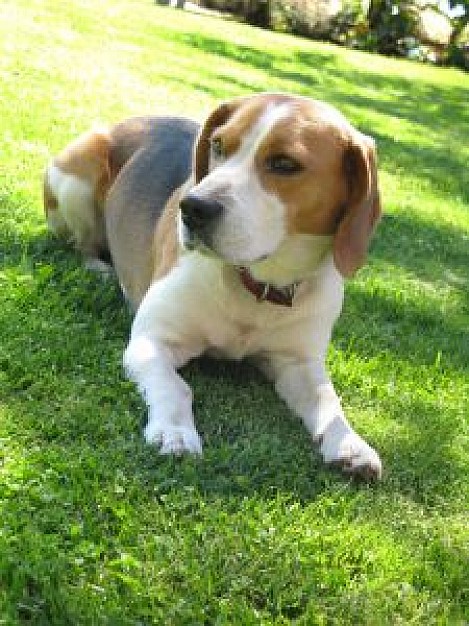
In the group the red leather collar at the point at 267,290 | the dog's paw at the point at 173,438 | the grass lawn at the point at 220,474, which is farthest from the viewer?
the red leather collar at the point at 267,290

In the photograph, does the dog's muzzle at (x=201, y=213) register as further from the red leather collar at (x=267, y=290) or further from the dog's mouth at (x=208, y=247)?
the red leather collar at (x=267, y=290)

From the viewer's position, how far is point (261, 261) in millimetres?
3916

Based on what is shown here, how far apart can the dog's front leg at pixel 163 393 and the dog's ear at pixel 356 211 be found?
2.50 feet

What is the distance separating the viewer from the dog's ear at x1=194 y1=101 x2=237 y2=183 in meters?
4.15

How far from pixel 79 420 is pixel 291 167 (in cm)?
118

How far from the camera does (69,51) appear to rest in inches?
460

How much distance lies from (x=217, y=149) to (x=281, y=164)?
0.33 metres

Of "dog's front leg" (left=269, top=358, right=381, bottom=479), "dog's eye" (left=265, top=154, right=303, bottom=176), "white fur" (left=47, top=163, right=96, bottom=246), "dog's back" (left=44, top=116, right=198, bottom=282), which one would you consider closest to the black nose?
"dog's eye" (left=265, top=154, right=303, bottom=176)

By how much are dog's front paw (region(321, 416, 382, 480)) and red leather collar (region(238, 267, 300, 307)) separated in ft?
1.96

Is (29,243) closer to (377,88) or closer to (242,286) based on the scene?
(242,286)

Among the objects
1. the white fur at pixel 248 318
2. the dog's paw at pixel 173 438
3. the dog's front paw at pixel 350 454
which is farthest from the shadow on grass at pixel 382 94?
the dog's paw at pixel 173 438

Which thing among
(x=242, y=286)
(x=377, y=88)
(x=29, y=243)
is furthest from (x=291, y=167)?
(x=377, y=88)

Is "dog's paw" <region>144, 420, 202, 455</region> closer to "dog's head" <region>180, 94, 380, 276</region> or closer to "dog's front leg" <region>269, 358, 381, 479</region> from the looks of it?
"dog's front leg" <region>269, 358, 381, 479</region>

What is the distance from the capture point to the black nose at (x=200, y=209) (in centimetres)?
360
